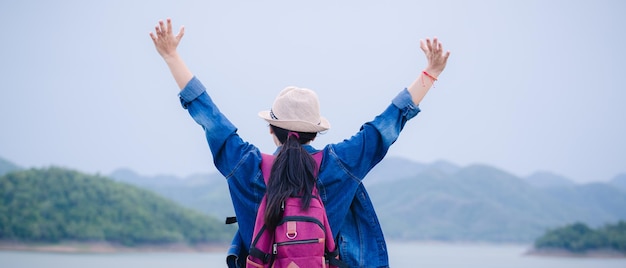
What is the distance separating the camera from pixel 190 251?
173 feet

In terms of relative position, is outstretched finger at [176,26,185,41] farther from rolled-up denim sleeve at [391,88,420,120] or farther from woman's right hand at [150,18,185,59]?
rolled-up denim sleeve at [391,88,420,120]

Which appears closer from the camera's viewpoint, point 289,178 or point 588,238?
point 289,178

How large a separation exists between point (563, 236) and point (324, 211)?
51126 mm

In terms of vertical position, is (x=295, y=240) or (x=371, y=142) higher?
(x=371, y=142)

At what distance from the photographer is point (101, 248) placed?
49438 millimetres

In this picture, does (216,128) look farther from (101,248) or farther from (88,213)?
(101,248)

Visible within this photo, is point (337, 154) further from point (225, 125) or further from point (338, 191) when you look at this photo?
point (225, 125)

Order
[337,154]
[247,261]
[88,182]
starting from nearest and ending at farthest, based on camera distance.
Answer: [247,261] < [337,154] < [88,182]

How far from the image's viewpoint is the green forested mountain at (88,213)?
45969 mm

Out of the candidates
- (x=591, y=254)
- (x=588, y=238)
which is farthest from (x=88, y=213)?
(x=591, y=254)

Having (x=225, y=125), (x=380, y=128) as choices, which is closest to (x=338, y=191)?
(x=380, y=128)

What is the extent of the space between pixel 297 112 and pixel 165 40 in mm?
556

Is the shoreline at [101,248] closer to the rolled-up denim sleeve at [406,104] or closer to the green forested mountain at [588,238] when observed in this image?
the green forested mountain at [588,238]

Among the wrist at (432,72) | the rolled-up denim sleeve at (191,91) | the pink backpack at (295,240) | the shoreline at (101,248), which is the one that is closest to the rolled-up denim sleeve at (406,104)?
the wrist at (432,72)
